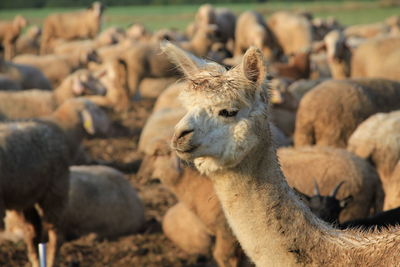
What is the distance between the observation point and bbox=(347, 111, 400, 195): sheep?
8328 millimetres

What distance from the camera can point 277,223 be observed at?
3.97 m

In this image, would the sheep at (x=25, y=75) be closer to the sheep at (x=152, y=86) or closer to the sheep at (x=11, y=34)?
the sheep at (x=152, y=86)

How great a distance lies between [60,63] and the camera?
20.6 meters

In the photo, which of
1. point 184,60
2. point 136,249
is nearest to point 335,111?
point 136,249

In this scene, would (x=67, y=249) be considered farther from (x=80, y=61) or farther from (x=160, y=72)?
(x=80, y=61)

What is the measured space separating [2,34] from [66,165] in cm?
2126

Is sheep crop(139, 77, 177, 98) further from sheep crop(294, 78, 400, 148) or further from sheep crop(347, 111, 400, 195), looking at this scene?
sheep crop(347, 111, 400, 195)

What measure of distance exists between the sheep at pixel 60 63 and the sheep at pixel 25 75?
2.20 m

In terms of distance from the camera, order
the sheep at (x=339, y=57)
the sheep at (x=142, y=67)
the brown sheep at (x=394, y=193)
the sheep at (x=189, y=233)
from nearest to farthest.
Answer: the brown sheep at (x=394, y=193) → the sheep at (x=189, y=233) → the sheep at (x=339, y=57) → the sheep at (x=142, y=67)

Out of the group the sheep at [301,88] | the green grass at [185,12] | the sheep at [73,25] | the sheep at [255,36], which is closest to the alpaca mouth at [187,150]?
the sheep at [301,88]

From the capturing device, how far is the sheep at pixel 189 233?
8.72 m

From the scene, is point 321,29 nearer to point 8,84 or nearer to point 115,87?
Answer: point 115,87

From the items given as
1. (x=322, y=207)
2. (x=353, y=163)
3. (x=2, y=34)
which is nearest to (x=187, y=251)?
(x=353, y=163)

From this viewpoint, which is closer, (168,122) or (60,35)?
(168,122)
